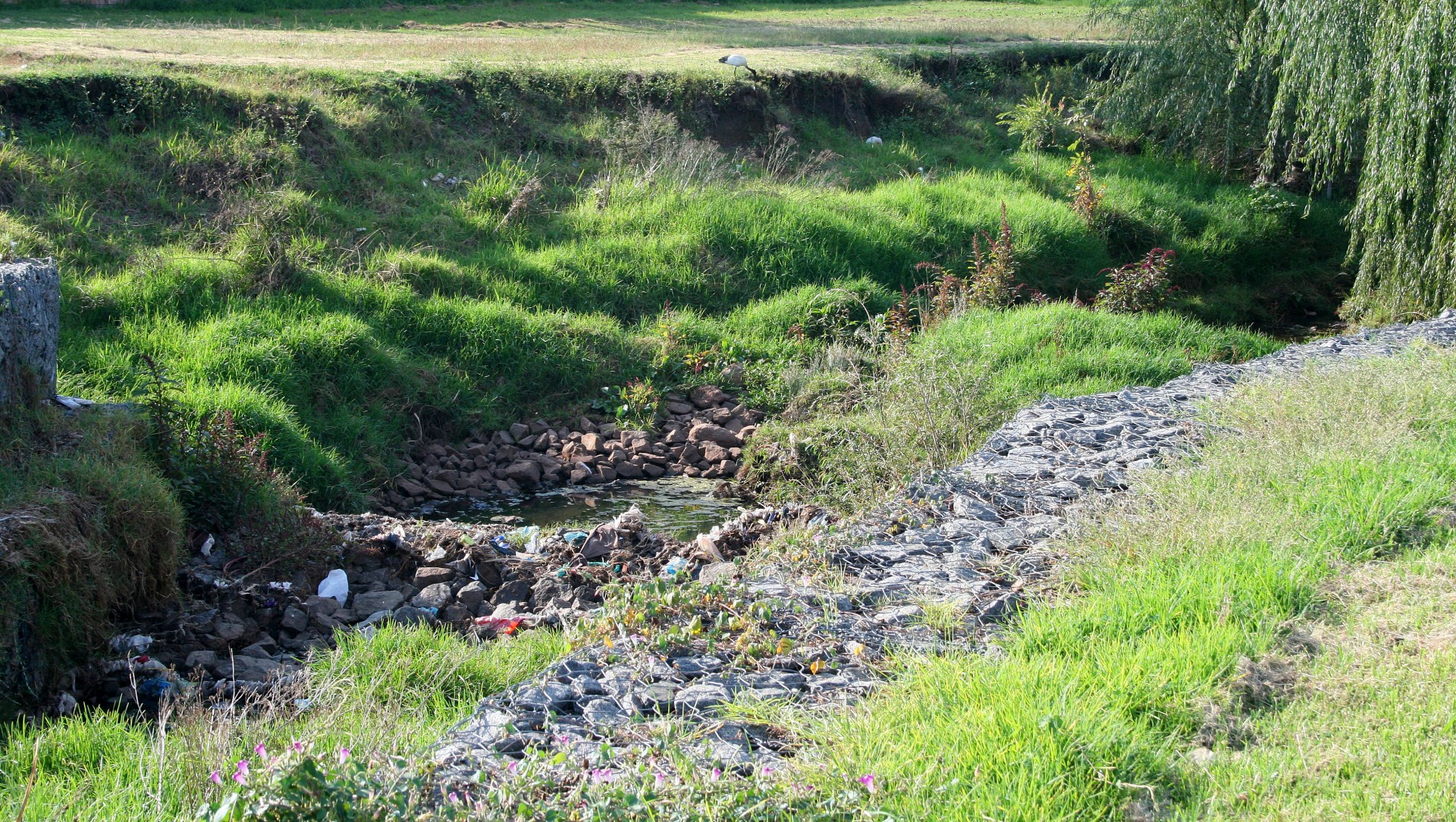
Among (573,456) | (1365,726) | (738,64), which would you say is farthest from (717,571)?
(738,64)

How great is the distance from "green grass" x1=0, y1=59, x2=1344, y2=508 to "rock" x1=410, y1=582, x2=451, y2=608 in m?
1.98

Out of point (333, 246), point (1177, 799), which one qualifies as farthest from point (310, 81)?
point (1177, 799)

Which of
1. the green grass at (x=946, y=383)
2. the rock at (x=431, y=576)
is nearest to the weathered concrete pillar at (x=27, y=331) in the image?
the rock at (x=431, y=576)

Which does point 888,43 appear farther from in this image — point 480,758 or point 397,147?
point 480,758

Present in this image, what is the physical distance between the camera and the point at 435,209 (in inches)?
441

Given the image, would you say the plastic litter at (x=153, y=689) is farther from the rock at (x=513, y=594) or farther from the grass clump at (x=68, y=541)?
the rock at (x=513, y=594)

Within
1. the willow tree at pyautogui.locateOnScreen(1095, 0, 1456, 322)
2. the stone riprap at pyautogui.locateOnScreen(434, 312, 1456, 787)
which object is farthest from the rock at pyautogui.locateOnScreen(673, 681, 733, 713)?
the willow tree at pyautogui.locateOnScreen(1095, 0, 1456, 322)

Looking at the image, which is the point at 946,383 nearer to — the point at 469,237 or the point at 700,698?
the point at 700,698

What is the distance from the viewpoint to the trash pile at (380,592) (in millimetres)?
4934

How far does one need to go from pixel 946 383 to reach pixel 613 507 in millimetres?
2721

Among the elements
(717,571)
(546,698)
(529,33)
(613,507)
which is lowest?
(613,507)

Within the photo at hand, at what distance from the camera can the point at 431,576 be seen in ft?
20.5

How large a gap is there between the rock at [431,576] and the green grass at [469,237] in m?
1.70

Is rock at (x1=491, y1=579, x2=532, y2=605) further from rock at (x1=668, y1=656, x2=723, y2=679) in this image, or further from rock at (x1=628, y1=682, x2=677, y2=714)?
rock at (x1=628, y1=682, x2=677, y2=714)
